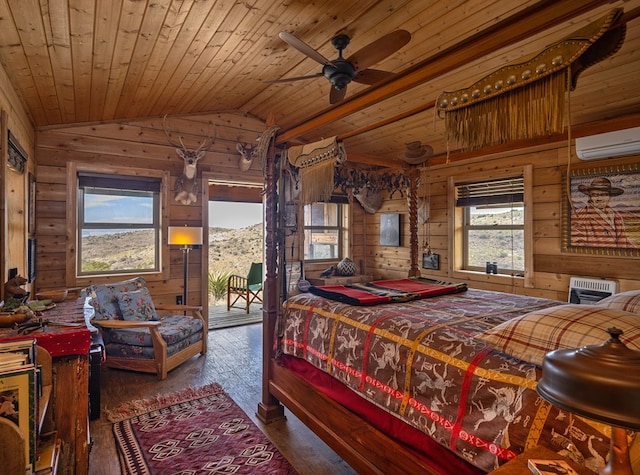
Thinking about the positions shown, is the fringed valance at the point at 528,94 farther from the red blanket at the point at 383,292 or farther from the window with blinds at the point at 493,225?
the window with blinds at the point at 493,225

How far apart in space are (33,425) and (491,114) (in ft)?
6.46

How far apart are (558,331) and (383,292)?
132 cm

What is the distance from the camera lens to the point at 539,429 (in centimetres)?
114

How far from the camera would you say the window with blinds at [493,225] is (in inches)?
167

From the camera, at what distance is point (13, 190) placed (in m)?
2.84

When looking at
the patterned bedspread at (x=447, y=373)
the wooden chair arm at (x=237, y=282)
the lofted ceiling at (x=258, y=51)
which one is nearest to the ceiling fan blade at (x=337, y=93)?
the lofted ceiling at (x=258, y=51)

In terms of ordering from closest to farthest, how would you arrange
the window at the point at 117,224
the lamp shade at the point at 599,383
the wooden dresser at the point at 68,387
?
1. the lamp shade at the point at 599,383
2. the wooden dresser at the point at 68,387
3. the window at the point at 117,224

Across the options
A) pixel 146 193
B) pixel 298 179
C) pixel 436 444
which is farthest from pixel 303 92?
pixel 436 444

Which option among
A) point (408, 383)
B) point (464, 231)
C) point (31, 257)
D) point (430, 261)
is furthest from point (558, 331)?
point (31, 257)

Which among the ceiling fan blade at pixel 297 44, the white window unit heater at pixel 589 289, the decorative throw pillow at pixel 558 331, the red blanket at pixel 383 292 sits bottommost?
the white window unit heater at pixel 589 289

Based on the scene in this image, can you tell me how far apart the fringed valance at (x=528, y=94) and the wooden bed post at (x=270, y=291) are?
1473mm

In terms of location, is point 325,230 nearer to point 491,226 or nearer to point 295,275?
point 295,275

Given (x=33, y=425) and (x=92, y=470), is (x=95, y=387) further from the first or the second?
(x=33, y=425)

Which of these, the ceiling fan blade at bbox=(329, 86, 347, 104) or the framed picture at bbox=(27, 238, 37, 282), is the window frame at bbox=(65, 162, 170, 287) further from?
the ceiling fan blade at bbox=(329, 86, 347, 104)
